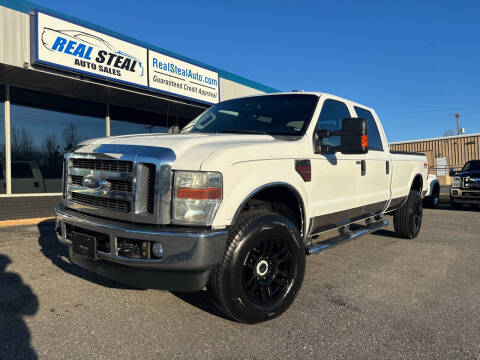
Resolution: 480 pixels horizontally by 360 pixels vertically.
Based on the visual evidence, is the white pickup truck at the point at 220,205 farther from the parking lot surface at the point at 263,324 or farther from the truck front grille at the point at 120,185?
the parking lot surface at the point at 263,324

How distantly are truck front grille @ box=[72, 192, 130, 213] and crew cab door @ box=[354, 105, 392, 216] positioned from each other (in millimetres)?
2736

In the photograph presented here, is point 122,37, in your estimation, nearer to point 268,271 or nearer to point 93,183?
point 93,183

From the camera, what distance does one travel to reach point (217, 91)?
12164 millimetres

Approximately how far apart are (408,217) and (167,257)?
4.74 m

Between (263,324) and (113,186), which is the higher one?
(113,186)

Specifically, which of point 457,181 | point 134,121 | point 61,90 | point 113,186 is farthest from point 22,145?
point 457,181

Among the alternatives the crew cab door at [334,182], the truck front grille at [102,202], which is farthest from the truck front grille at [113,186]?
the crew cab door at [334,182]

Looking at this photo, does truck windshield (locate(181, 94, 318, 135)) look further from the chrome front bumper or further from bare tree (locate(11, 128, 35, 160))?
bare tree (locate(11, 128, 35, 160))

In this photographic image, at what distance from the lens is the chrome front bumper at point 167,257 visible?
7.65ft

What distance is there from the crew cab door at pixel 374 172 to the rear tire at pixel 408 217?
42.2 inches

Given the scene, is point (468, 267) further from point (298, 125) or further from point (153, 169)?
point (153, 169)

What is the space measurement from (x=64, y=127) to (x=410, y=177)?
902 cm

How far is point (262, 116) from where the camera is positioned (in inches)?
154

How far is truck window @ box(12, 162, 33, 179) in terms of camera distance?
877 centimetres
